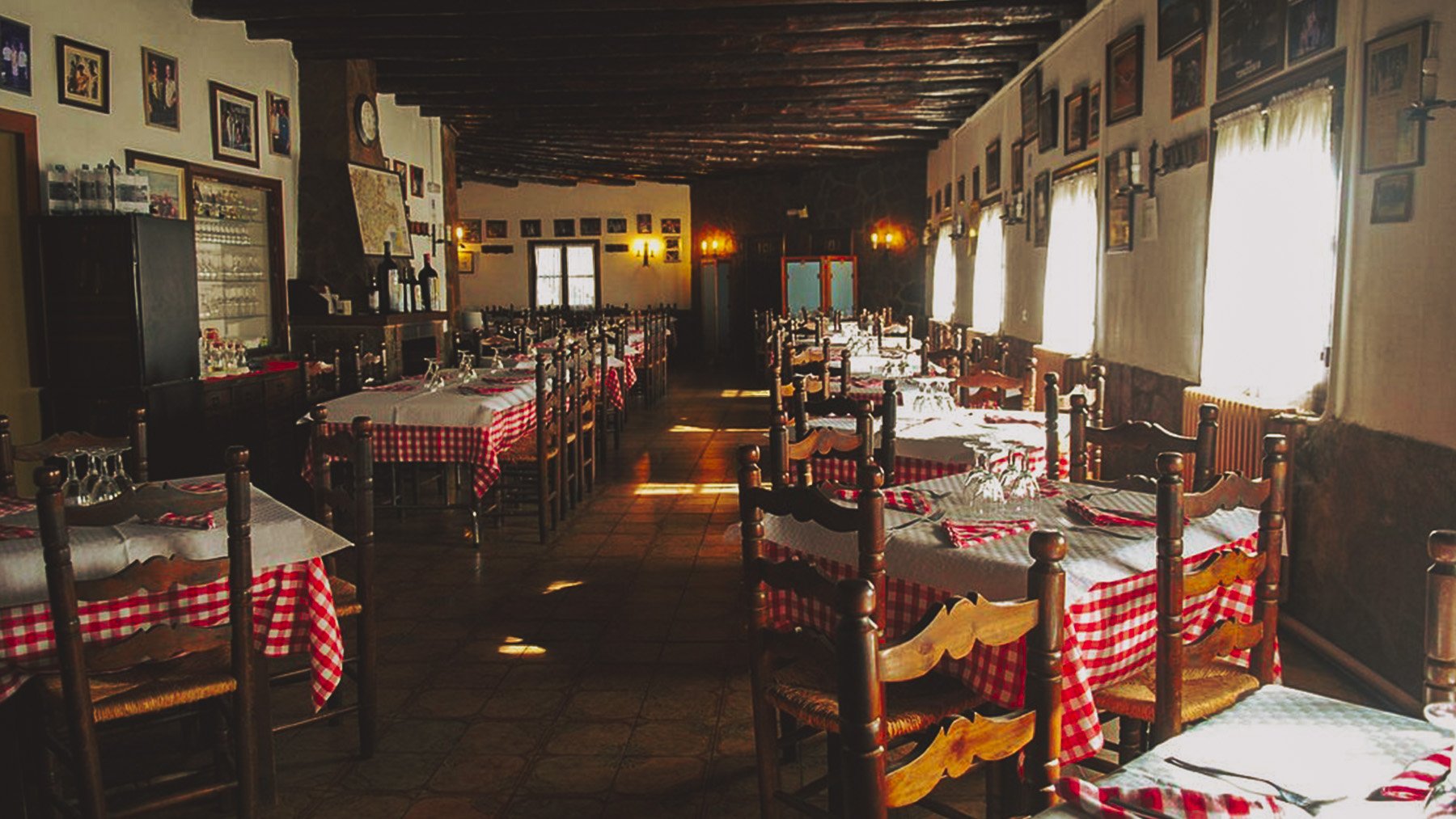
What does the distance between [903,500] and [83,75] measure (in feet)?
19.3

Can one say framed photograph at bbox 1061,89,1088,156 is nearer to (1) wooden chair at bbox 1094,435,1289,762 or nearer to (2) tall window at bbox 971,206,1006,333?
(2) tall window at bbox 971,206,1006,333

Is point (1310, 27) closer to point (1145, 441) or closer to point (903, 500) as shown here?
point (1145, 441)

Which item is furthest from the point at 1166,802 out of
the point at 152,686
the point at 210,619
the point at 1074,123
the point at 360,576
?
the point at 1074,123

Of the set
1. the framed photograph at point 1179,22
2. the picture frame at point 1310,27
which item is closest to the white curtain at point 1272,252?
the picture frame at point 1310,27

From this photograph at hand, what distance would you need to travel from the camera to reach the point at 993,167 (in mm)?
12234

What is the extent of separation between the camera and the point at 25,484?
6.17 m

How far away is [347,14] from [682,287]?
13.3 meters

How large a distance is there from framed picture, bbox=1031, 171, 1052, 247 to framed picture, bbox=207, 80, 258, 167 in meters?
6.57

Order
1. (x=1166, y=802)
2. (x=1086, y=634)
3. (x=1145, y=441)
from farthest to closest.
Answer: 1. (x=1145, y=441)
2. (x=1086, y=634)
3. (x=1166, y=802)

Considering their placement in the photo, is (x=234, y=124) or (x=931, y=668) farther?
(x=234, y=124)

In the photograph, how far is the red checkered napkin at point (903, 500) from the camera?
3.16m

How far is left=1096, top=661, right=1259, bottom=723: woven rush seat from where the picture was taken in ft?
8.72

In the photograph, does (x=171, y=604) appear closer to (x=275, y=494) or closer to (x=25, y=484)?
(x=25, y=484)

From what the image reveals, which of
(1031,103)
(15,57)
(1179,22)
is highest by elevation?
(1031,103)
